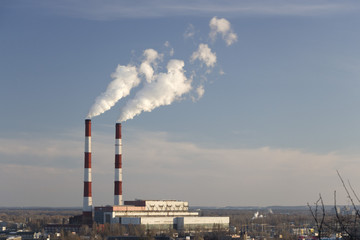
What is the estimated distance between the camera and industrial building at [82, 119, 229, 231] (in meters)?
73.1

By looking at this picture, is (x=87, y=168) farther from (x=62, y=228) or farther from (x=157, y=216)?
(x=157, y=216)

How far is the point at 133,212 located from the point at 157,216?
4719mm

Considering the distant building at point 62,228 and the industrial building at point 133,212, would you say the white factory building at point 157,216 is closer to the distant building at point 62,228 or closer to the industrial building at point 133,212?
the industrial building at point 133,212

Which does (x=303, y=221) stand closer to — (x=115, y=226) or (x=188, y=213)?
(x=188, y=213)

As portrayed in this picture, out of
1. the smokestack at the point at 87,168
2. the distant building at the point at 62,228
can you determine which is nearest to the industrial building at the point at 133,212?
the smokestack at the point at 87,168

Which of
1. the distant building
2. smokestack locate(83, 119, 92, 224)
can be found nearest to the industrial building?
smokestack locate(83, 119, 92, 224)

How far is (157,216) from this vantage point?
8388 centimetres

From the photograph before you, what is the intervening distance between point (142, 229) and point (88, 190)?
26.7 ft

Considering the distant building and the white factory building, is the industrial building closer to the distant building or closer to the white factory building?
the white factory building

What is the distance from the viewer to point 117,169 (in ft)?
248

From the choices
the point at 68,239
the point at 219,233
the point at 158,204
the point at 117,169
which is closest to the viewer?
the point at 68,239

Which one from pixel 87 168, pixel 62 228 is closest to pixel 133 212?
pixel 62 228

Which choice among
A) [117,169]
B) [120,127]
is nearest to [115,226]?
[117,169]

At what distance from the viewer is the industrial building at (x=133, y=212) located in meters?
73.1
